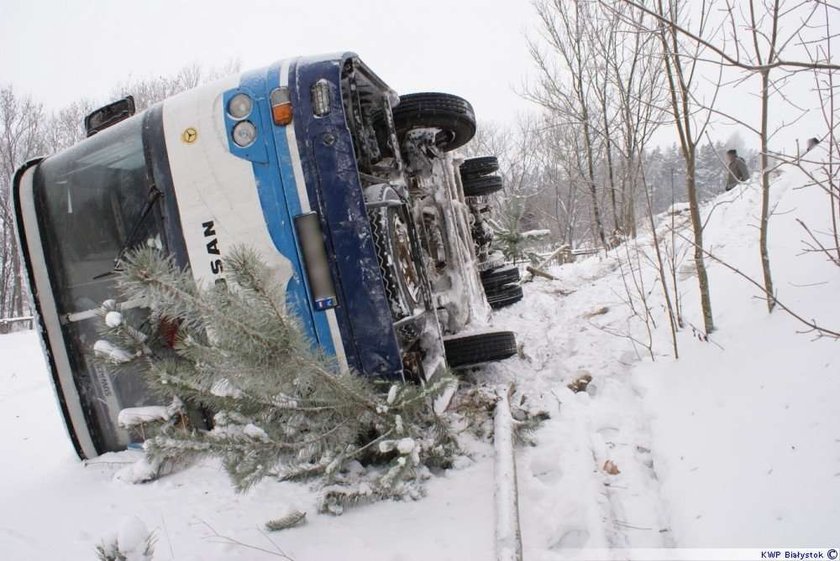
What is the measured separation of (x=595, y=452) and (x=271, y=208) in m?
1.93

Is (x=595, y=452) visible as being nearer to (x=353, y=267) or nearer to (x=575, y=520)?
(x=575, y=520)

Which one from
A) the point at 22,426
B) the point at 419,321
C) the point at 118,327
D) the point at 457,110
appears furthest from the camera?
the point at 22,426

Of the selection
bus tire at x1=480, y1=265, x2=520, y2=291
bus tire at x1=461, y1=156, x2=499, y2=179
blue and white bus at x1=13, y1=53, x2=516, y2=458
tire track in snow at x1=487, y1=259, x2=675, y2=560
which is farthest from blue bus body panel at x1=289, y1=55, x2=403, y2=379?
bus tire at x1=461, y1=156, x2=499, y2=179

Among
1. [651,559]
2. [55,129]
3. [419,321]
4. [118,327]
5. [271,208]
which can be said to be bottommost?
[651,559]

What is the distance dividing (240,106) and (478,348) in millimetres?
1993

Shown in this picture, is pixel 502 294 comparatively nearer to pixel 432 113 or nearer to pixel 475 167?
pixel 475 167

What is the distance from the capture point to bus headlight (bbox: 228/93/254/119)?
242 cm

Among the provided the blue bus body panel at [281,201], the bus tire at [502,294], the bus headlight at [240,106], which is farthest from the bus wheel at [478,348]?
the bus headlight at [240,106]

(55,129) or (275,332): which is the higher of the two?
(55,129)

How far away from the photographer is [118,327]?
5.80 ft

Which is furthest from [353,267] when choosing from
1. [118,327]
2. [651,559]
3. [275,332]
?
[651,559]

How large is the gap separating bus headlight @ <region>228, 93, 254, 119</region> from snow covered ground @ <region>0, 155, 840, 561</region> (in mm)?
1800

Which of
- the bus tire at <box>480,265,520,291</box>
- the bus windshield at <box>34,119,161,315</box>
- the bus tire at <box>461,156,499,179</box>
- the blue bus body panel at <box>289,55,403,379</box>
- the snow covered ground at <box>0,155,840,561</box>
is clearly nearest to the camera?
the snow covered ground at <box>0,155,840,561</box>

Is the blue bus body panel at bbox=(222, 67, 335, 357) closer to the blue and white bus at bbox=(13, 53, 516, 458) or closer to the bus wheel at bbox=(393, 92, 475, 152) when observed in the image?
the blue and white bus at bbox=(13, 53, 516, 458)
